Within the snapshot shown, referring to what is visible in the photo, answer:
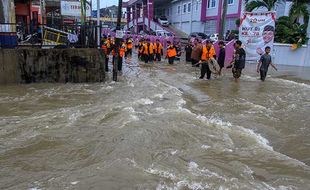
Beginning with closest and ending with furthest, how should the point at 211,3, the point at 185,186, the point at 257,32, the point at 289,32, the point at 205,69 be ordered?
the point at 185,186
the point at 205,69
the point at 257,32
the point at 289,32
the point at 211,3

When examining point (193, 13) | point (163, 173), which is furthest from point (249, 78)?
point (193, 13)

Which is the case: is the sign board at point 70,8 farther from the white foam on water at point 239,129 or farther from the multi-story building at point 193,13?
the white foam on water at point 239,129

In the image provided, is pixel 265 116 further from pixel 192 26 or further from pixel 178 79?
pixel 192 26

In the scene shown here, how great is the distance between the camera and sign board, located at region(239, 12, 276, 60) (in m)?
18.7

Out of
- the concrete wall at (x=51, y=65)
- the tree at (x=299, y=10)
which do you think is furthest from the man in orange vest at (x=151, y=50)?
the tree at (x=299, y=10)

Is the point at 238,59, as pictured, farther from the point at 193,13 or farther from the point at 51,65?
the point at 193,13

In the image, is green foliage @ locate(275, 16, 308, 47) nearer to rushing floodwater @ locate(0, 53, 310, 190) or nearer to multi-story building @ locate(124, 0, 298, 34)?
multi-story building @ locate(124, 0, 298, 34)

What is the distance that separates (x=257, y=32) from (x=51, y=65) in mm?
11535

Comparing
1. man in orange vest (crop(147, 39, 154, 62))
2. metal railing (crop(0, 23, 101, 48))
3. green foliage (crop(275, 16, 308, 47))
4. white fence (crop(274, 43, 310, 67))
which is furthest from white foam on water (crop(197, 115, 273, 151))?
green foliage (crop(275, 16, 308, 47))

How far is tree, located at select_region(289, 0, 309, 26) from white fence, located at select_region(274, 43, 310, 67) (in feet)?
10.0

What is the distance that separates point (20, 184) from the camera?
4691 millimetres

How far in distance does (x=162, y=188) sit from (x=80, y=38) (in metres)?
9.67

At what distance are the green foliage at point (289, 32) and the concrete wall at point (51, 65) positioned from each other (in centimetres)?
1283

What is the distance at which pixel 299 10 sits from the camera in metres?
21.7
